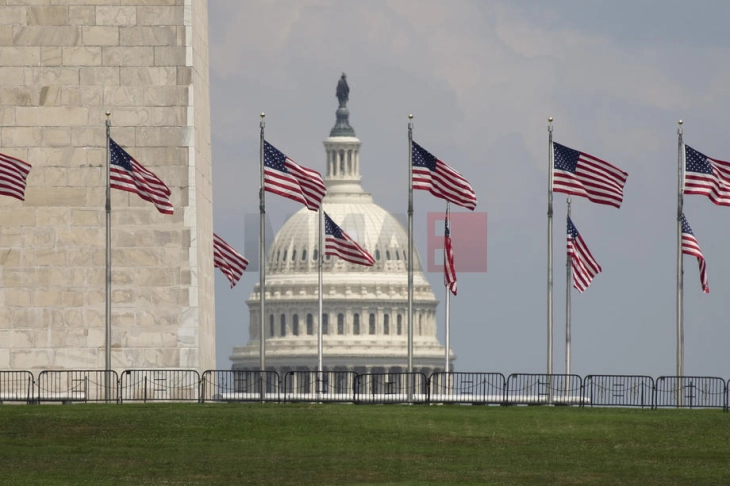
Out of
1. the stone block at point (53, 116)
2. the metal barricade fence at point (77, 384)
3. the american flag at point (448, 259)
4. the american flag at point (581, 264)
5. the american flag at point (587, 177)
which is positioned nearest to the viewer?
the metal barricade fence at point (77, 384)

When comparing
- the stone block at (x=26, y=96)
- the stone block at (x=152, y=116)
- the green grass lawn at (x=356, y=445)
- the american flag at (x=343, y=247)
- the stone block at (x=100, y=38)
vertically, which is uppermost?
the stone block at (x=100, y=38)

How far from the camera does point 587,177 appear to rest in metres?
64.0

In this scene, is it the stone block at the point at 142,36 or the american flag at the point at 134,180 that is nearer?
the american flag at the point at 134,180

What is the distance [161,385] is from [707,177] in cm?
1691

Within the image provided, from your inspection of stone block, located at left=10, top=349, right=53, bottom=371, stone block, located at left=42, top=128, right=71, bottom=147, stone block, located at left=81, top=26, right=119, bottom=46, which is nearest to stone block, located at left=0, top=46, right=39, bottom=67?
stone block, located at left=81, top=26, right=119, bottom=46

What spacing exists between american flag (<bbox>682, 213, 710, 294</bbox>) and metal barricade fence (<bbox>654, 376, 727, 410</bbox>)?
332cm

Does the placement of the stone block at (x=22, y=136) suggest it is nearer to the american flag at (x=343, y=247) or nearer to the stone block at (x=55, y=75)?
the stone block at (x=55, y=75)

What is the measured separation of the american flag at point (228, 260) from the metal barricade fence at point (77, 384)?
696 centimetres

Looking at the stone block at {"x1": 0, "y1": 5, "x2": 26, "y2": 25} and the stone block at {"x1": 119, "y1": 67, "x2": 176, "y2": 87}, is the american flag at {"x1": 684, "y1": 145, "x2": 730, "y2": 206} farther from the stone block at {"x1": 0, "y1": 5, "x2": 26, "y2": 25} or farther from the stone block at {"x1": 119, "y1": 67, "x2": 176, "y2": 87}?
the stone block at {"x1": 0, "y1": 5, "x2": 26, "y2": 25}

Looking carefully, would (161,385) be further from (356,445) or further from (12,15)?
(356,445)

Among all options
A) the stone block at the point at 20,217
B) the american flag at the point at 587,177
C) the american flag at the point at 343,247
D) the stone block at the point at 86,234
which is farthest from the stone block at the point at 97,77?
the american flag at the point at 587,177

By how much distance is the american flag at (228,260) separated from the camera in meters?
70.7

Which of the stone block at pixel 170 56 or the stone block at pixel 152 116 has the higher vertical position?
the stone block at pixel 170 56

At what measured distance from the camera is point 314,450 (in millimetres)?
44000
